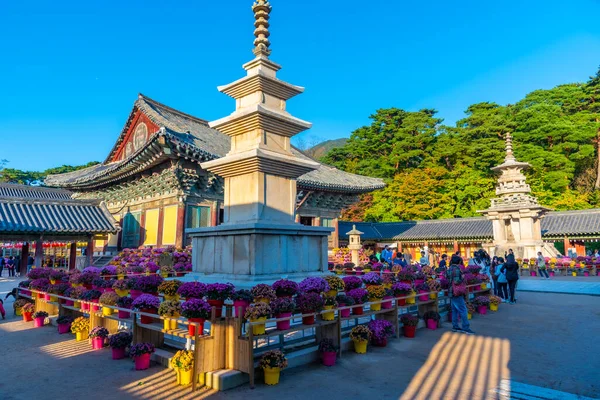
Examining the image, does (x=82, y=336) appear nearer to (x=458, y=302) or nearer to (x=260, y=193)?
(x=260, y=193)

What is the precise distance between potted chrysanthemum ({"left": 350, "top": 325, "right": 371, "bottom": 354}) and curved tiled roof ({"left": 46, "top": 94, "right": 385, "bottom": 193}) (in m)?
13.8

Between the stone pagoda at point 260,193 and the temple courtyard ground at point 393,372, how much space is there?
2.45 metres

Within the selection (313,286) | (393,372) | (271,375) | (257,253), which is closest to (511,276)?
(393,372)

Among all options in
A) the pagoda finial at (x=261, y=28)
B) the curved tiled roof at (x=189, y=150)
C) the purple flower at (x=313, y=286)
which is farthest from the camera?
the curved tiled roof at (x=189, y=150)

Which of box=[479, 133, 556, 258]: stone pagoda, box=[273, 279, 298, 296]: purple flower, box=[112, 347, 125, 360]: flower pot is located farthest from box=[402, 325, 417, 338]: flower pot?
box=[479, 133, 556, 258]: stone pagoda

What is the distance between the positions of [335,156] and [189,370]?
2080 inches

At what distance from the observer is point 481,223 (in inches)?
1357

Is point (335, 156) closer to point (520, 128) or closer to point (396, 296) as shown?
point (520, 128)

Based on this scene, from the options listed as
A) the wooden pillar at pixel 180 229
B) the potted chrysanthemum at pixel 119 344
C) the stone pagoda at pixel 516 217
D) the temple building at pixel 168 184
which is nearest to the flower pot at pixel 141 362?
the potted chrysanthemum at pixel 119 344

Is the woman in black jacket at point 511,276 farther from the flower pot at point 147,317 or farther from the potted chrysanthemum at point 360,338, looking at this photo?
the flower pot at point 147,317

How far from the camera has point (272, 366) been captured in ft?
16.3

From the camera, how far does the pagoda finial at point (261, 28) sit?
9547mm

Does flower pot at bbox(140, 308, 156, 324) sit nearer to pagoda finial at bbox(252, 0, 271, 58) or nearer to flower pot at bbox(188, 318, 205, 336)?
flower pot at bbox(188, 318, 205, 336)

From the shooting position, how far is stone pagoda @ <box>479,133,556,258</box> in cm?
2777
